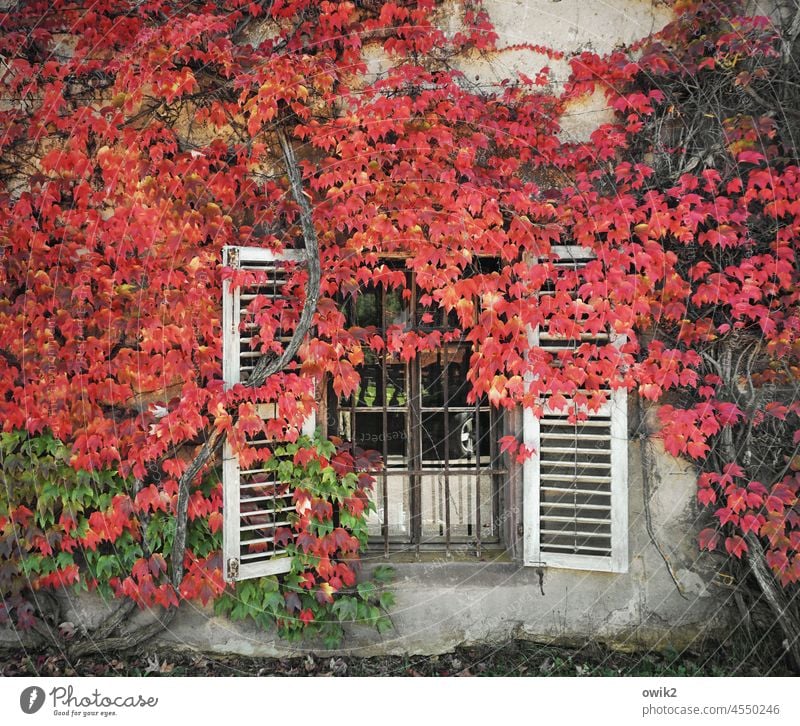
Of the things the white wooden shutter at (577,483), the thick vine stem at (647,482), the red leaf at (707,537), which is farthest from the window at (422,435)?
the red leaf at (707,537)

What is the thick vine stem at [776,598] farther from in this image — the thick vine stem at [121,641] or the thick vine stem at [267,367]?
the thick vine stem at [121,641]

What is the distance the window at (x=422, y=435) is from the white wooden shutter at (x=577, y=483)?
1.19 ft

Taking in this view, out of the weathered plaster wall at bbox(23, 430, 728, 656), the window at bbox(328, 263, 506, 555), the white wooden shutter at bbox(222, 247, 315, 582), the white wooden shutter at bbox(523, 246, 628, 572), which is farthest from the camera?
the window at bbox(328, 263, 506, 555)

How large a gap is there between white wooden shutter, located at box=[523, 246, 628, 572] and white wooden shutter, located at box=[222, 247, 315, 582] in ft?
5.02

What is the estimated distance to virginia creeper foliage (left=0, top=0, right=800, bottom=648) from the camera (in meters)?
4.18

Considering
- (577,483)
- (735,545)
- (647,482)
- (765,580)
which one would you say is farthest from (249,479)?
(765,580)

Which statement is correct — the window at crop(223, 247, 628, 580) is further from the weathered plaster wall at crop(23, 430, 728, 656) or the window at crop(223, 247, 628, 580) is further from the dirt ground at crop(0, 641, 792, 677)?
the dirt ground at crop(0, 641, 792, 677)

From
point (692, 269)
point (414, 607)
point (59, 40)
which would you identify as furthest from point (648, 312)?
point (59, 40)

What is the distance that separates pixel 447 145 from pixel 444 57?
26.3 inches

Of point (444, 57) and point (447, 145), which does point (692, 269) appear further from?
point (444, 57)

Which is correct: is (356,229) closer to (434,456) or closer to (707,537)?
(434,456)

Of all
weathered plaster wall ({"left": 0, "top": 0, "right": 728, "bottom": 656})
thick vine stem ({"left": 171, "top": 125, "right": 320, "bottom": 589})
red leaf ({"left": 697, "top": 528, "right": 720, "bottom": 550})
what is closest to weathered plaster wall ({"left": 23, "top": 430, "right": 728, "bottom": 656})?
weathered plaster wall ({"left": 0, "top": 0, "right": 728, "bottom": 656})

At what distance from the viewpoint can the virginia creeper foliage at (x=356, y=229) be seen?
4184mm

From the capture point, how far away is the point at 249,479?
4.19 meters
